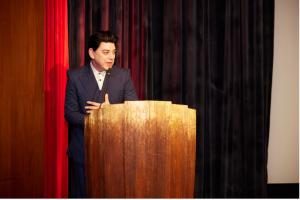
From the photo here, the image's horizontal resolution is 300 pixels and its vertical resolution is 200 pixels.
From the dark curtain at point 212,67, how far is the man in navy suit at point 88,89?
2.73 feet

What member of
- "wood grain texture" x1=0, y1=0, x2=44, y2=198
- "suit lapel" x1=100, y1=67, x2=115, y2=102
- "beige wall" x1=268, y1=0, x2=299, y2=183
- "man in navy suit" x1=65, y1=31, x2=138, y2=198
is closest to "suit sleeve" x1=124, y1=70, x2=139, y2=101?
"man in navy suit" x1=65, y1=31, x2=138, y2=198

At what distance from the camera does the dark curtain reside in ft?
10.8

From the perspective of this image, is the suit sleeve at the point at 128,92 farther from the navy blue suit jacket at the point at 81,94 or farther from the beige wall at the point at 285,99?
the beige wall at the point at 285,99

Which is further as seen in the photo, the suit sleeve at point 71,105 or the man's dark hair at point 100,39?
the man's dark hair at point 100,39

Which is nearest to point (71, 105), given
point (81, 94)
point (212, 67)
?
point (81, 94)

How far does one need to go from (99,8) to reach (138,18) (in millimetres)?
337

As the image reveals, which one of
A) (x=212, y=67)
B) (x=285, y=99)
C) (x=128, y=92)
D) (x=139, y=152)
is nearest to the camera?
(x=139, y=152)

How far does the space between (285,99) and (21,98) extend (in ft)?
8.17

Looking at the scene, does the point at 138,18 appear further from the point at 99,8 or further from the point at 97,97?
the point at 97,97

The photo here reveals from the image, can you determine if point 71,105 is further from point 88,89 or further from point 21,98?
point 21,98

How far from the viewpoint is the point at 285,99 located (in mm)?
3840

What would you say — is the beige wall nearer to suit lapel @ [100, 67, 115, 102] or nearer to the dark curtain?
the dark curtain

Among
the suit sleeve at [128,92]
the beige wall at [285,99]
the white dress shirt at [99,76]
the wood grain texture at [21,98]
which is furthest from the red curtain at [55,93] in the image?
the beige wall at [285,99]

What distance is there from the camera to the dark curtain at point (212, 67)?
10.8 ft
